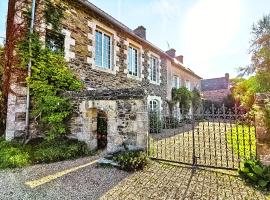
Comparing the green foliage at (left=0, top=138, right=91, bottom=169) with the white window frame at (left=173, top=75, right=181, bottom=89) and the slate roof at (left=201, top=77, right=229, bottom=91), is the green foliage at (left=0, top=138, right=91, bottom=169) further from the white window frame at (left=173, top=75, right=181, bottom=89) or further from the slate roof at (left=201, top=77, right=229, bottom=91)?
the slate roof at (left=201, top=77, right=229, bottom=91)

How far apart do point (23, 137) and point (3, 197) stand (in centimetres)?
313

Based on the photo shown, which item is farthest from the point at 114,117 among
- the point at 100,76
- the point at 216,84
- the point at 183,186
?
the point at 216,84

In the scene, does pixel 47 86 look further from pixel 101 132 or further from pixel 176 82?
pixel 176 82

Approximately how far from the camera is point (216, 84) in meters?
32.8

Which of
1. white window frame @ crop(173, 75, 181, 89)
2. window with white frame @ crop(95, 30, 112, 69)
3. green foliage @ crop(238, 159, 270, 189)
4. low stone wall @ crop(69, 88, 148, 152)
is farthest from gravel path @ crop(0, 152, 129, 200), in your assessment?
white window frame @ crop(173, 75, 181, 89)

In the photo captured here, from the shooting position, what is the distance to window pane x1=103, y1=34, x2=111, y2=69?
962 centimetres

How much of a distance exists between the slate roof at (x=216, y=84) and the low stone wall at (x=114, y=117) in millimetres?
29161

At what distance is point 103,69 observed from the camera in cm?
933

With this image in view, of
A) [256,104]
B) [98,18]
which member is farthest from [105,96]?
[98,18]

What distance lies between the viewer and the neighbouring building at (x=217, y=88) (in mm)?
30419

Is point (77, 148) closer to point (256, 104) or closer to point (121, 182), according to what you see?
point (121, 182)

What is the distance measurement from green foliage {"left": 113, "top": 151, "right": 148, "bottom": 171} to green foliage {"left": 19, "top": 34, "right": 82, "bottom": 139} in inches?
88.1

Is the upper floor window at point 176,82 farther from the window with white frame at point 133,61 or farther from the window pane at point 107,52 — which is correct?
the window pane at point 107,52

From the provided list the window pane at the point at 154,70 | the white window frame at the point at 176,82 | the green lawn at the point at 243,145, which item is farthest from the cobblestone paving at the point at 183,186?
the white window frame at the point at 176,82
